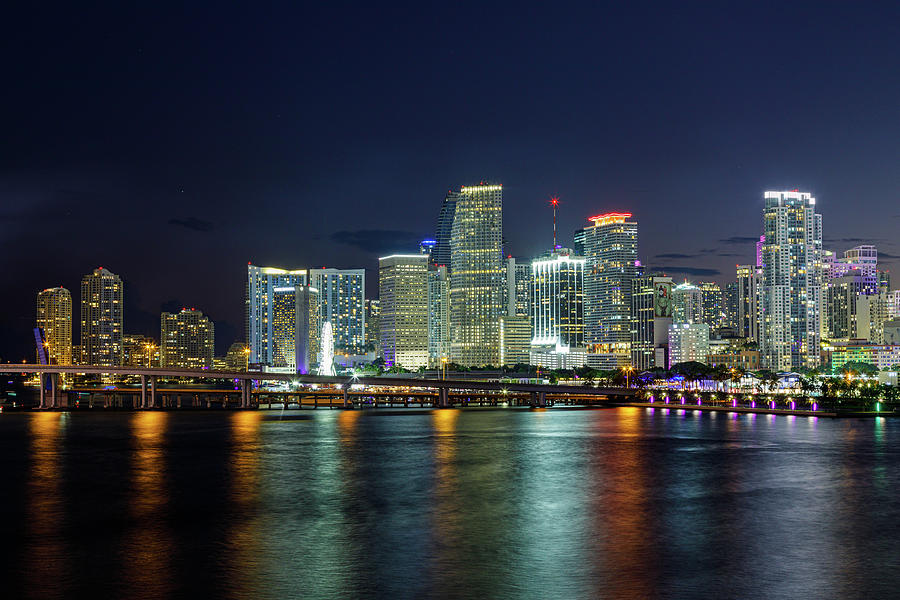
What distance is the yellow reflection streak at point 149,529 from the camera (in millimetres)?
30812

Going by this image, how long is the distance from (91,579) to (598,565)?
682 inches

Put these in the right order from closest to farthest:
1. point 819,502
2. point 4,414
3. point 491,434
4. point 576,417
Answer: point 819,502
point 491,434
point 576,417
point 4,414

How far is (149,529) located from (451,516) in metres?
13.6

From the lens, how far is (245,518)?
43781 millimetres

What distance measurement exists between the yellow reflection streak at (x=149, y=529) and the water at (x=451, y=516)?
15 cm

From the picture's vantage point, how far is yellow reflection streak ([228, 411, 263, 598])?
1222 inches

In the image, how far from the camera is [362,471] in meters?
61.6

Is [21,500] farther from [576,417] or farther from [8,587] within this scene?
[576,417]

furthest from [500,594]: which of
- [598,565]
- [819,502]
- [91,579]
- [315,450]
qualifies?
[315,450]

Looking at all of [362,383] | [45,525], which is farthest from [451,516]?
[362,383]

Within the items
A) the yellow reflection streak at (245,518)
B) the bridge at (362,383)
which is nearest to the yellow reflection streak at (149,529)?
the yellow reflection streak at (245,518)

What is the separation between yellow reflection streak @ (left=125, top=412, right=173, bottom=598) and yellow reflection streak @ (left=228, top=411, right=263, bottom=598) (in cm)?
237

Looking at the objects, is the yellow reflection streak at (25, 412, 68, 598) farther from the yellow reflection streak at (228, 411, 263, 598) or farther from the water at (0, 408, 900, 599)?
the yellow reflection streak at (228, 411, 263, 598)

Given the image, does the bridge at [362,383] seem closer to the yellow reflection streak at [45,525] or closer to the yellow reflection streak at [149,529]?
the yellow reflection streak at [45,525]
